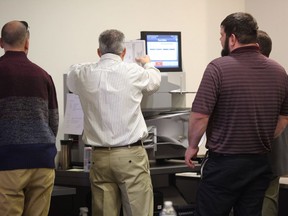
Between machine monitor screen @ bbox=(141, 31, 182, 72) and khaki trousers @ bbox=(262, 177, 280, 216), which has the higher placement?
machine monitor screen @ bbox=(141, 31, 182, 72)

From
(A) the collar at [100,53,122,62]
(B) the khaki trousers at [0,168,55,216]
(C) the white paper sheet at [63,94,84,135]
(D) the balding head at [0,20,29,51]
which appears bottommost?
(B) the khaki trousers at [0,168,55,216]

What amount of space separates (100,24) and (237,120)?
6.93 feet

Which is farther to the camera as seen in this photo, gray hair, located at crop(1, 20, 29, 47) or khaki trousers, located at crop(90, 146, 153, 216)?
khaki trousers, located at crop(90, 146, 153, 216)

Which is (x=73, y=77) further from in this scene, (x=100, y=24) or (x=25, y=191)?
(x=100, y=24)

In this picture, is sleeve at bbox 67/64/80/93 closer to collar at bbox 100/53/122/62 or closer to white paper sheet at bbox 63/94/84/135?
collar at bbox 100/53/122/62

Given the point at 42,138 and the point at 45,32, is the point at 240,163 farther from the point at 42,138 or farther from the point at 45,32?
the point at 45,32

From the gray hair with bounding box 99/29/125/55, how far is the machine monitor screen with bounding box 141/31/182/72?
68 centimetres

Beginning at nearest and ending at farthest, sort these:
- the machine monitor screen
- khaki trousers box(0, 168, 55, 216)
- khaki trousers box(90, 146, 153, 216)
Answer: khaki trousers box(0, 168, 55, 216), khaki trousers box(90, 146, 153, 216), the machine monitor screen

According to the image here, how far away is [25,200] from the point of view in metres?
2.86

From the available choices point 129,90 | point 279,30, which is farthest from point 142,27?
point 129,90

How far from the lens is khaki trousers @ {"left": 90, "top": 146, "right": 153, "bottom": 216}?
3.08 m

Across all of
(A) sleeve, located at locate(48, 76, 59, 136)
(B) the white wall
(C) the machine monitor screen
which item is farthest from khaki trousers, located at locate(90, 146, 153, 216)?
(B) the white wall

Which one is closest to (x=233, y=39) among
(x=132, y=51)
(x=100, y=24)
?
(x=132, y=51)

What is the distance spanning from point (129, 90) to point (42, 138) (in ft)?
1.98
